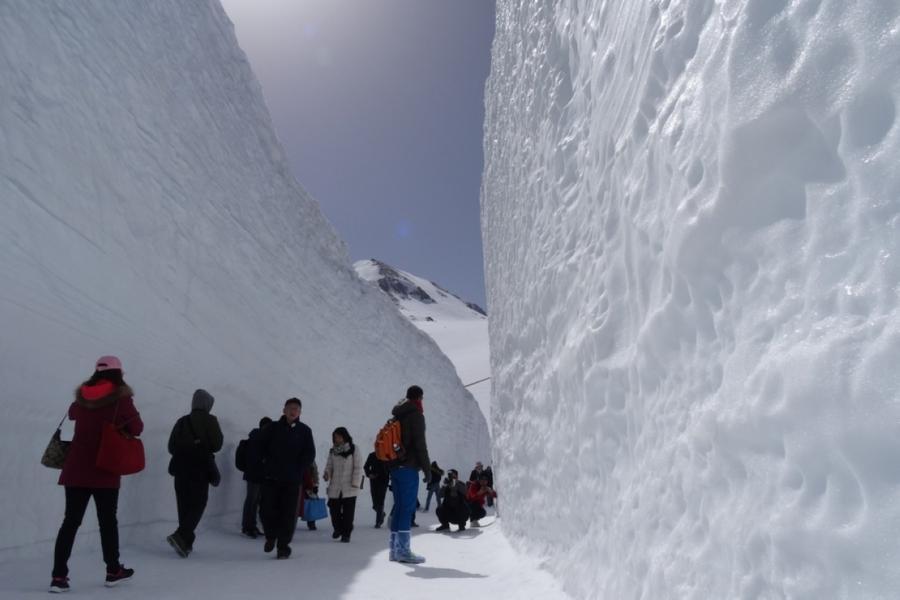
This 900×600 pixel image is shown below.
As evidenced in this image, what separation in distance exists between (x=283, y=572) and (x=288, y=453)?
957 mm

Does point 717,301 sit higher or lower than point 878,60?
lower

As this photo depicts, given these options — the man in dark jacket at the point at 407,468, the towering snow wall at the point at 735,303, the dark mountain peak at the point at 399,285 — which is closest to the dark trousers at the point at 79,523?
the man in dark jacket at the point at 407,468

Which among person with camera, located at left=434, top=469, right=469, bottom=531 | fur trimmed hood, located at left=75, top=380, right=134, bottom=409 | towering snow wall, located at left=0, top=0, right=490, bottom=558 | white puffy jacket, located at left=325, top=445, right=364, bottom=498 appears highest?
towering snow wall, located at left=0, top=0, right=490, bottom=558

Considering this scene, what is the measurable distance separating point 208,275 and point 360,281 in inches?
232

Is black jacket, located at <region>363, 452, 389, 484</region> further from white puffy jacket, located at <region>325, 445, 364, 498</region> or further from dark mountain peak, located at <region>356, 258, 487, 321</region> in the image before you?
dark mountain peak, located at <region>356, 258, 487, 321</region>

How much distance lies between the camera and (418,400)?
5188 mm

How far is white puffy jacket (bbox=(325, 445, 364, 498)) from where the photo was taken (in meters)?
6.74

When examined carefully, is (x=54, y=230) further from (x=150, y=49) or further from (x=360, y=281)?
(x=360, y=281)

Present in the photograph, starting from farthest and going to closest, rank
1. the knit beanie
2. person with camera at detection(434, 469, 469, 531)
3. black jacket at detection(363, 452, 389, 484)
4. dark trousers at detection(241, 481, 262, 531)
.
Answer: person with camera at detection(434, 469, 469, 531) < black jacket at detection(363, 452, 389, 484) < dark trousers at detection(241, 481, 262, 531) < the knit beanie

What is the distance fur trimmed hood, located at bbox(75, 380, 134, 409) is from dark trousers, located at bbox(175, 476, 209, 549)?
1.57 metres

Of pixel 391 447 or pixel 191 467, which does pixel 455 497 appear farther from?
pixel 191 467

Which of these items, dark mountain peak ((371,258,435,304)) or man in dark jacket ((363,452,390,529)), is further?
dark mountain peak ((371,258,435,304))

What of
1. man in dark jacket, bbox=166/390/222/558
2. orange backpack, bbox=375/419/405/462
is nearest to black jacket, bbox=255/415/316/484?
man in dark jacket, bbox=166/390/222/558

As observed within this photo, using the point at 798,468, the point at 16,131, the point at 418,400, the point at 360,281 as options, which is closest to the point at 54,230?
the point at 16,131
